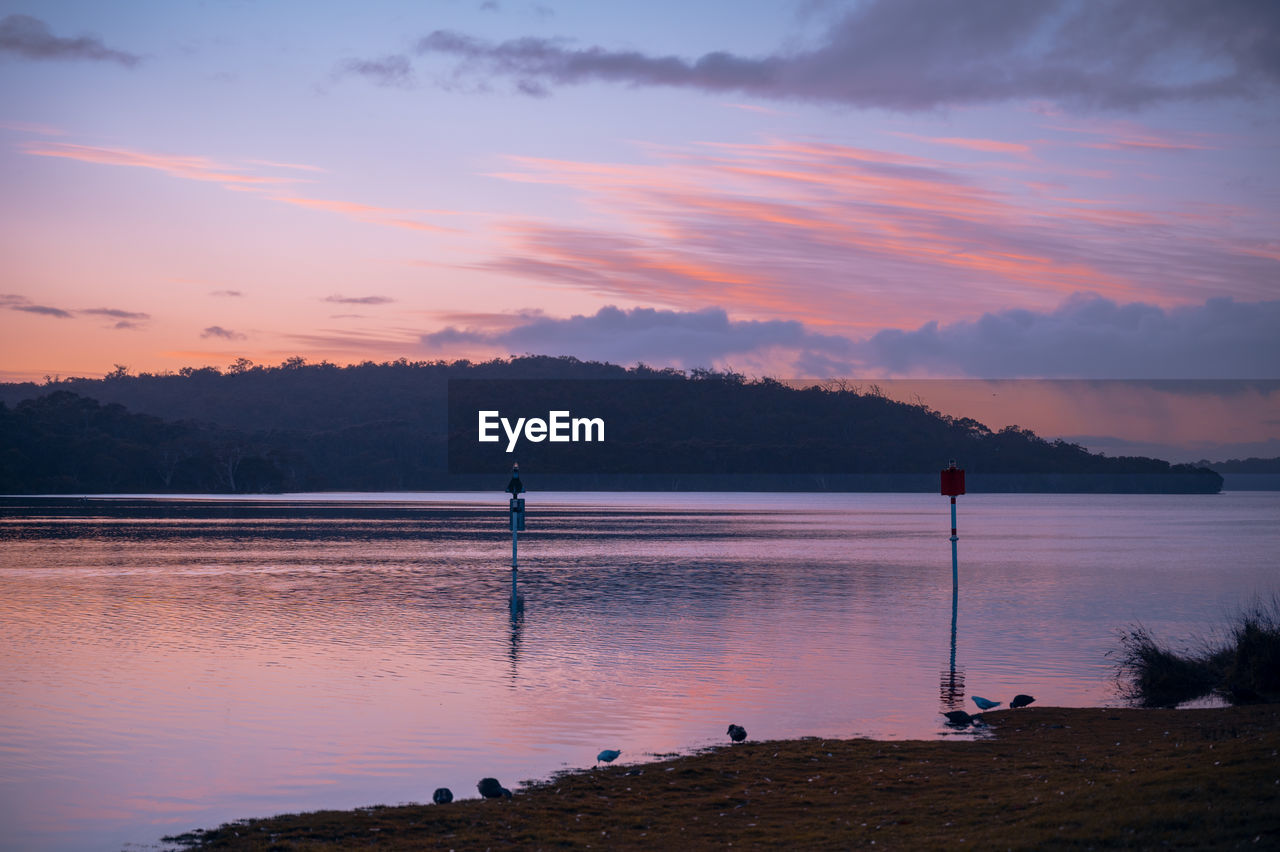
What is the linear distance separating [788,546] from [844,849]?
213ft

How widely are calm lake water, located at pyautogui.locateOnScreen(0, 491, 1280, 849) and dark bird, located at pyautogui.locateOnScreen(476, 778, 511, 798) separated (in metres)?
1.00

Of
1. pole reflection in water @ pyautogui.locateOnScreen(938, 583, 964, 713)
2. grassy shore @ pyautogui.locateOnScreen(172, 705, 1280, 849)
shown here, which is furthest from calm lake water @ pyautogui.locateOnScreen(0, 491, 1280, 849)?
grassy shore @ pyautogui.locateOnScreen(172, 705, 1280, 849)

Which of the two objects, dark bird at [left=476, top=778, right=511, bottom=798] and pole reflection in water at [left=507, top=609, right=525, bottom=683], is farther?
pole reflection in water at [left=507, top=609, right=525, bottom=683]

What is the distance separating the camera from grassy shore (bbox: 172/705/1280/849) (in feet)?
37.1

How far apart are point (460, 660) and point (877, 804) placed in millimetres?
14903

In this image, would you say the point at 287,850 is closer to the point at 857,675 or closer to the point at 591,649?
the point at 857,675

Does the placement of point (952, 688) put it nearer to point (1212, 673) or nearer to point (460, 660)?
point (1212, 673)

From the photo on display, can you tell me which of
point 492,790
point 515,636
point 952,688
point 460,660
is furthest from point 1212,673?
point 492,790

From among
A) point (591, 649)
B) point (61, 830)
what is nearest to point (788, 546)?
point (591, 649)

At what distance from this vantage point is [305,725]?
19547 millimetres

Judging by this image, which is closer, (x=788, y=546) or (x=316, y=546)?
(x=316, y=546)

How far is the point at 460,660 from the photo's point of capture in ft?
88.4

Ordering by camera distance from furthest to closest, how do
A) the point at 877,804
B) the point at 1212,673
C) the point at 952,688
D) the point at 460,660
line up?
the point at 460,660
the point at 1212,673
the point at 952,688
the point at 877,804

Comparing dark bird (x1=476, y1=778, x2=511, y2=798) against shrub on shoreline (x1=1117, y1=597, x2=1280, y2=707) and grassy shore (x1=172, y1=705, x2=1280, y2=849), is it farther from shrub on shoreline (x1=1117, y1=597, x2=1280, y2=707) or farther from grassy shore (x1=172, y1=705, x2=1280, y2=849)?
shrub on shoreline (x1=1117, y1=597, x2=1280, y2=707)
